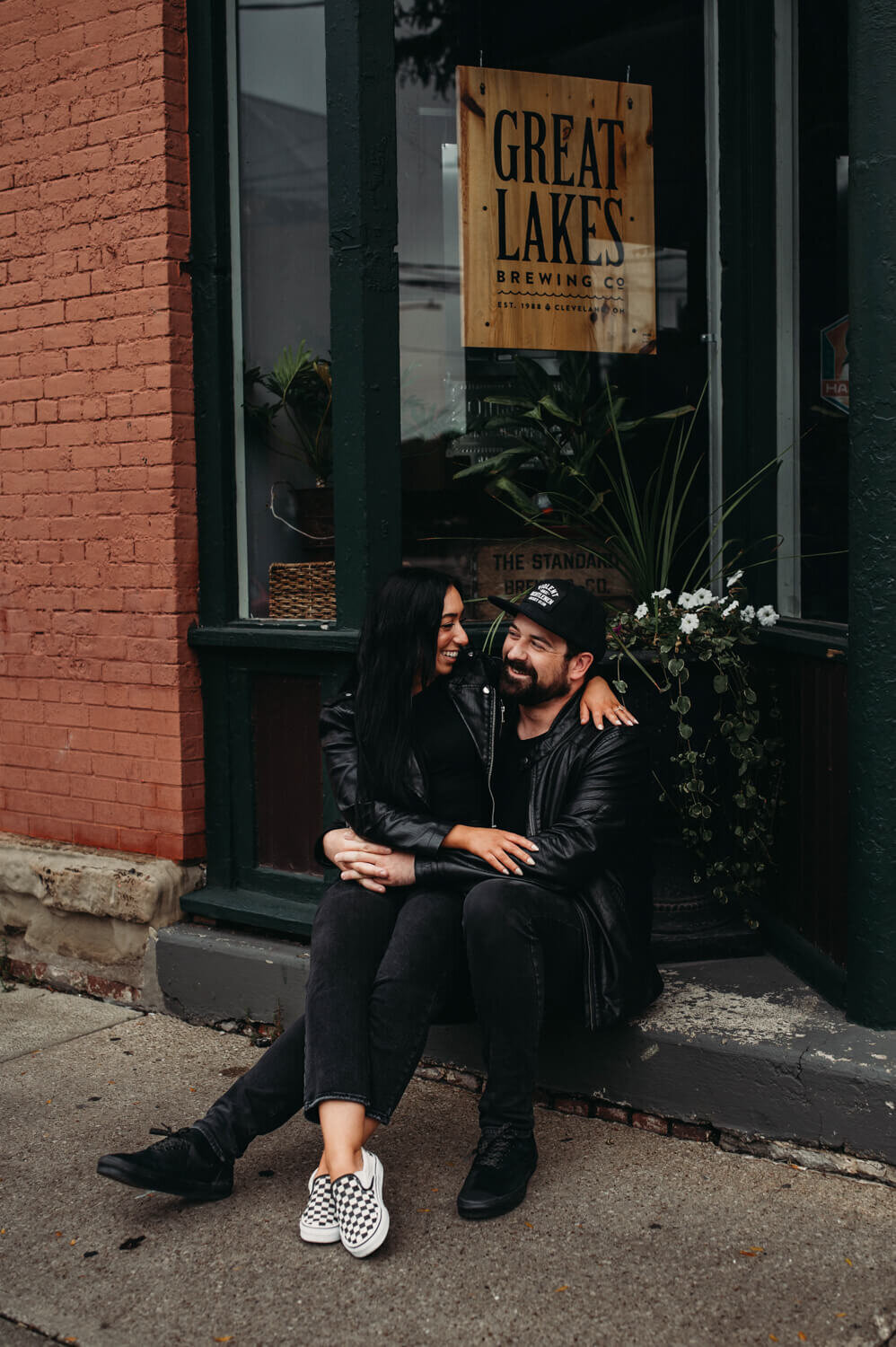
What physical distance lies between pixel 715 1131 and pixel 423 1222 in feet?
2.73

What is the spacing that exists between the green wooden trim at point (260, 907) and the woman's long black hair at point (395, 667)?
110cm

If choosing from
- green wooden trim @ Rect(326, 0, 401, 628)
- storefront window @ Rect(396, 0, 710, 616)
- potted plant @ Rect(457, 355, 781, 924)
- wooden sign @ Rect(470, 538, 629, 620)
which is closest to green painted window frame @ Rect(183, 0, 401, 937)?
green wooden trim @ Rect(326, 0, 401, 628)

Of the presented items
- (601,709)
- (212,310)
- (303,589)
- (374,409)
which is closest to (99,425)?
(212,310)

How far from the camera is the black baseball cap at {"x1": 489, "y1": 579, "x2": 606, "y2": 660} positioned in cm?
332

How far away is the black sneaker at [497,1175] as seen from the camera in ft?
9.75

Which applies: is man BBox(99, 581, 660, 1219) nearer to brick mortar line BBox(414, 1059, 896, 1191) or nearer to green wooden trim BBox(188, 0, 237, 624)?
brick mortar line BBox(414, 1059, 896, 1191)

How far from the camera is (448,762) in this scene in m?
3.47

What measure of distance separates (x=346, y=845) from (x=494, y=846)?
0.40m

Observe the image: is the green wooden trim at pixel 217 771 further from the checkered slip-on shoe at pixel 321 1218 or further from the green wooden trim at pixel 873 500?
the green wooden trim at pixel 873 500

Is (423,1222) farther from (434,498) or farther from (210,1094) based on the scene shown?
(434,498)

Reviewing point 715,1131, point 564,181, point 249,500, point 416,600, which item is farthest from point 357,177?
point 715,1131

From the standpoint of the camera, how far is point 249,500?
4.61 m

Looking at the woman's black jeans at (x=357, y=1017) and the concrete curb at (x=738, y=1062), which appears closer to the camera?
the woman's black jeans at (x=357, y=1017)

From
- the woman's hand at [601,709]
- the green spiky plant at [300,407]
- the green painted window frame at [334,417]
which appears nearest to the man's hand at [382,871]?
the woman's hand at [601,709]
